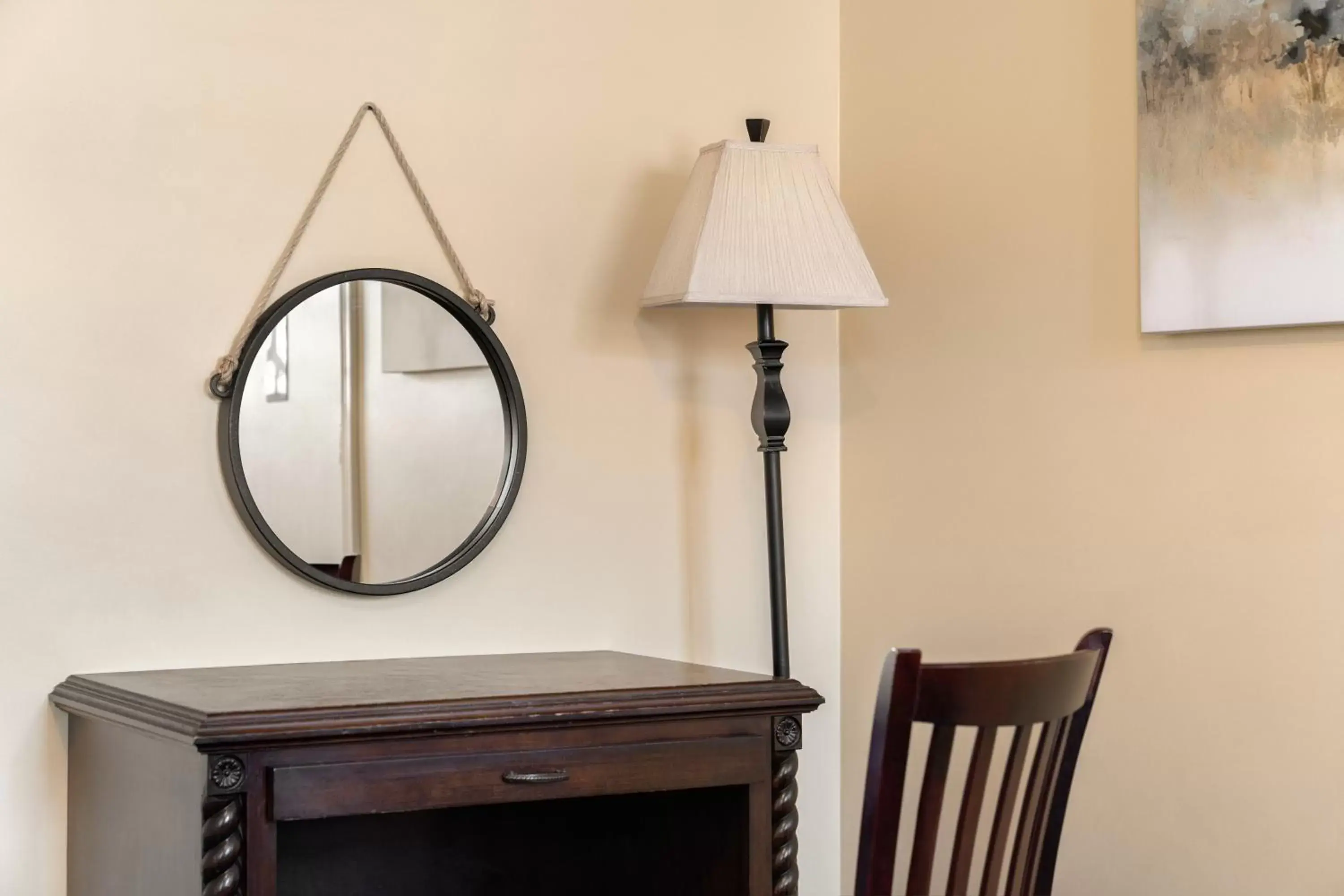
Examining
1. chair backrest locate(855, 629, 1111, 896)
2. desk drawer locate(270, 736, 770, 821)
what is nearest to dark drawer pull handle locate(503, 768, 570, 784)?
desk drawer locate(270, 736, 770, 821)

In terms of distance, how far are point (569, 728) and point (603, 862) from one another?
0.55 m

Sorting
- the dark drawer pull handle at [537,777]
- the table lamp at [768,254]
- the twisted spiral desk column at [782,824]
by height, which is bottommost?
the twisted spiral desk column at [782,824]

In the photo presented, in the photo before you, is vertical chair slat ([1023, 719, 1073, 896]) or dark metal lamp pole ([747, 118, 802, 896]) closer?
vertical chair slat ([1023, 719, 1073, 896])

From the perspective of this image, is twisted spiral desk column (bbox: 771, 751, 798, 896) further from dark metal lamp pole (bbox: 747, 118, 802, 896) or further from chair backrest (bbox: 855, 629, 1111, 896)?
chair backrest (bbox: 855, 629, 1111, 896)

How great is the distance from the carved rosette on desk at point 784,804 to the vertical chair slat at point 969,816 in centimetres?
58

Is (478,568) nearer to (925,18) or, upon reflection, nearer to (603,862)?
(603,862)

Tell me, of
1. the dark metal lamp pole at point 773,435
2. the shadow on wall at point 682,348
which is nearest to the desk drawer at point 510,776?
the dark metal lamp pole at point 773,435

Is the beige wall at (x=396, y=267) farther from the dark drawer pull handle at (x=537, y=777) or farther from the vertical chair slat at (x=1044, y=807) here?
the vertical chair slat at (x=1044, y=807)

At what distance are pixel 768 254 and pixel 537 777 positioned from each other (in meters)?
0.91

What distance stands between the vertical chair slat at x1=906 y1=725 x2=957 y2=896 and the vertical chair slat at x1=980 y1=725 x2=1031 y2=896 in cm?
10

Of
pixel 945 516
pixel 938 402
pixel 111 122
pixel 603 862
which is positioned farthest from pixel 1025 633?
pixel 111 122

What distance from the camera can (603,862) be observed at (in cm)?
235

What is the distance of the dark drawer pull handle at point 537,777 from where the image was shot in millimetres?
1861

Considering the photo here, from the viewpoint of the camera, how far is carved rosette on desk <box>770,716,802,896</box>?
2.05m
